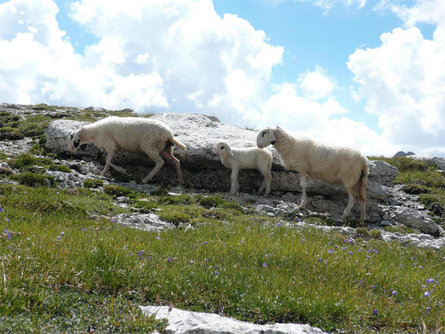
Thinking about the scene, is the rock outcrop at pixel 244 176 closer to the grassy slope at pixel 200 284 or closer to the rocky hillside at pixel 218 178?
the rocky hillside at pixel 218 178

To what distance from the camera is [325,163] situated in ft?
54.9

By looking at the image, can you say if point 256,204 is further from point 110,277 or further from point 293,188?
point 110,277

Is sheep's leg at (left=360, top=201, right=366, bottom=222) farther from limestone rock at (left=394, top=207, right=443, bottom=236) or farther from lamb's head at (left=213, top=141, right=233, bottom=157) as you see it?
lamb's head at (left=213, top=141, right=233, bottom=157)

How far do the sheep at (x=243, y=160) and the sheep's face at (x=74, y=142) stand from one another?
22.1ft

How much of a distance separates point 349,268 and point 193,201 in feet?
30.1

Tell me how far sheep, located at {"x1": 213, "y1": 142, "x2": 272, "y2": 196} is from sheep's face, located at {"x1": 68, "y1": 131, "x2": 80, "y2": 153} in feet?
22.1

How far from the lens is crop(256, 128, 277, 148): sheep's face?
1812cm

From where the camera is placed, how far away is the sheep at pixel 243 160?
18750 mm

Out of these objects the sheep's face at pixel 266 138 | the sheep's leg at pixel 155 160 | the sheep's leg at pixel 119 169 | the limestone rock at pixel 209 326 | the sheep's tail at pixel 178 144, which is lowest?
the limestone rock at pixel 209 326

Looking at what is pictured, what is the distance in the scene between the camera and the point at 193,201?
15367mm

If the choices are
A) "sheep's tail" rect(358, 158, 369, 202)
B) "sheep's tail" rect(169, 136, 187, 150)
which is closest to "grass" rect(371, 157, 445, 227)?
"sheep's tail" rect(358, 158, 369, 202)

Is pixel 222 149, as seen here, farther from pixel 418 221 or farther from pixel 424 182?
pixel 424 182

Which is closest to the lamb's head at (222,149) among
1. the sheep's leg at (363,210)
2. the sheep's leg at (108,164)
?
the sheep's leg at (108,164)

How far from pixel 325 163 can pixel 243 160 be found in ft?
12.8
